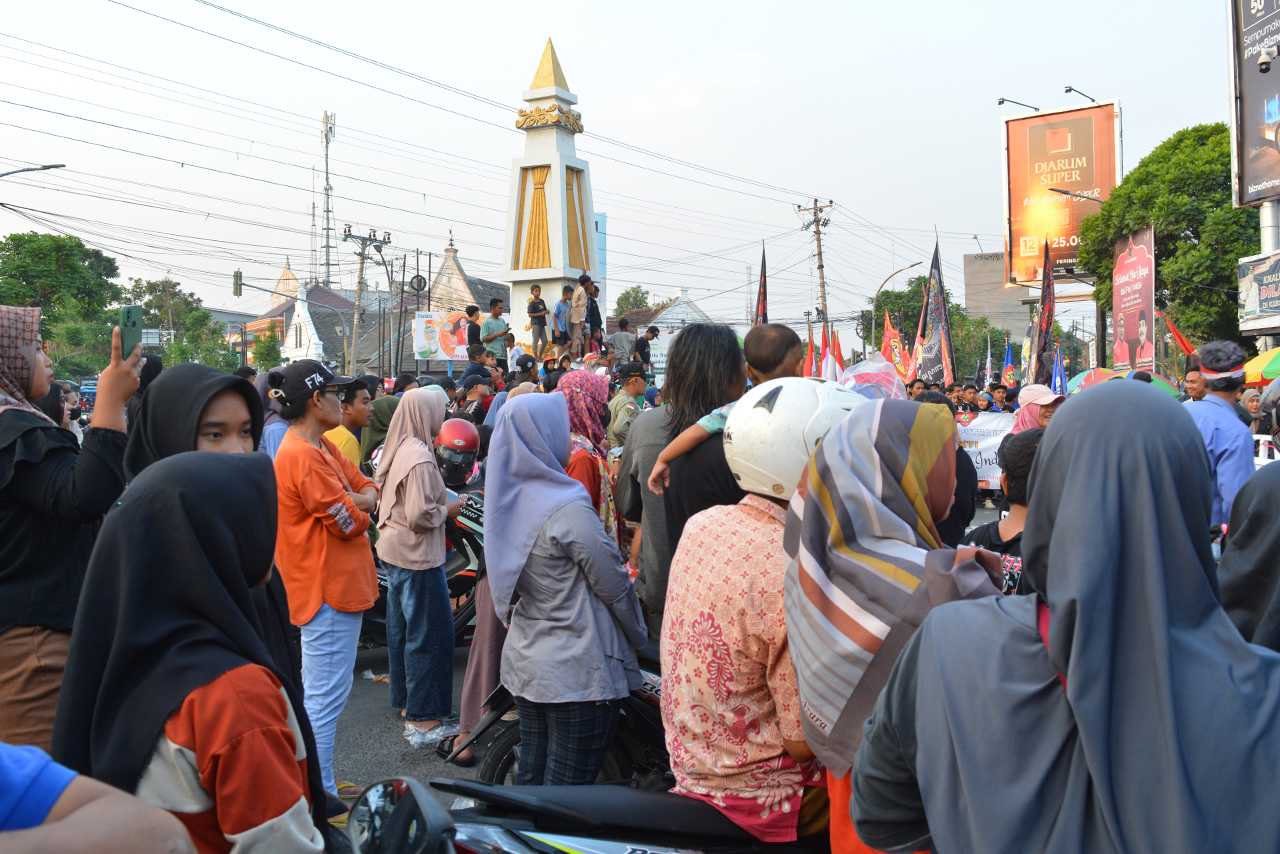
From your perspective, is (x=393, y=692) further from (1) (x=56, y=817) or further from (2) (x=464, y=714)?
(1) (x=56, y=817)

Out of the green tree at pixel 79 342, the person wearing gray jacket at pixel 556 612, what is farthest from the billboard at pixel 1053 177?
the person wearing gray jacket at pixel 556 612

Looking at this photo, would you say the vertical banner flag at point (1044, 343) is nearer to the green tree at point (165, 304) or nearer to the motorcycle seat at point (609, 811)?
the motorcycle seat at point (609, 811)

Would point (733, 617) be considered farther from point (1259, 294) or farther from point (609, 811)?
point (1259, 294)

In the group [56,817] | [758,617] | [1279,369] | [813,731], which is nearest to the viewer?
[56,817]

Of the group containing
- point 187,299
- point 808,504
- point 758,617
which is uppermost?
point 187,299

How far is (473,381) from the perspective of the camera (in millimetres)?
10266

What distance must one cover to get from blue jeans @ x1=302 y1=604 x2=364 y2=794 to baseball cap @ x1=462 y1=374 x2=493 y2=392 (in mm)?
5698

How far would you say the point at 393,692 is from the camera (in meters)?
5.97

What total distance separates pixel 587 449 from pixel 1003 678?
3818mm

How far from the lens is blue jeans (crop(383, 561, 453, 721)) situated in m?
5.54

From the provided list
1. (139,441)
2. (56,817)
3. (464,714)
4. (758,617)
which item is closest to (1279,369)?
(464,714)

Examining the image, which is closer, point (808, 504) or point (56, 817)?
point (56, 817)

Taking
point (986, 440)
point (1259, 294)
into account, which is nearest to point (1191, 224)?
point (1259, 294)

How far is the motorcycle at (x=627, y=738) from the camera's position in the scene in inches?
150
